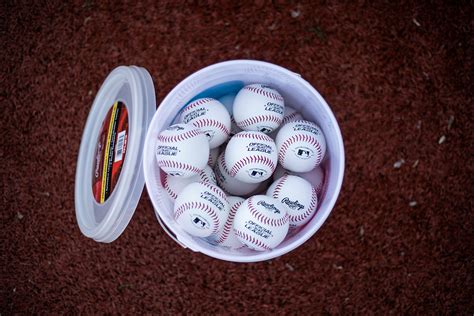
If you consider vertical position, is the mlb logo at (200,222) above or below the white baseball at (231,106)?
below

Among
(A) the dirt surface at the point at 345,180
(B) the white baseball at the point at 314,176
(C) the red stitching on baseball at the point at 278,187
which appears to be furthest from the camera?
(A) the dirt surface at the point at 345,180

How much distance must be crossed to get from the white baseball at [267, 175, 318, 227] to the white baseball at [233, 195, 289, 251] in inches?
1.5

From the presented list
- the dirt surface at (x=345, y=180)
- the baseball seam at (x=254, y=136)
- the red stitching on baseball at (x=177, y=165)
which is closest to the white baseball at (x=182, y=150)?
the red stitching on baseball at (x=177, y=165)

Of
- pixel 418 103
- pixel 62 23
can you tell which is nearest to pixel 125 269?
pixel 62 23

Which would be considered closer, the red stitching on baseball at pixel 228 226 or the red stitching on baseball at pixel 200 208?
the red stitching on baseball at pixel 200 208

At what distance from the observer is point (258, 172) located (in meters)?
1.24

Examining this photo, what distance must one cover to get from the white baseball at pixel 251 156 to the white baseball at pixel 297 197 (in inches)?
2.2

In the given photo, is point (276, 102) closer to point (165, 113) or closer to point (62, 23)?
point (165, 113)

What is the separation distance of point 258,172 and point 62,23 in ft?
3.49

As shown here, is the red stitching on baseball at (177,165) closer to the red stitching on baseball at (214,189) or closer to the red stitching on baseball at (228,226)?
the red stitching on baseball at (214,189)

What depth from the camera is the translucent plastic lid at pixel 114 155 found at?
118cm

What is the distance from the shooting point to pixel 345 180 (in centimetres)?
165

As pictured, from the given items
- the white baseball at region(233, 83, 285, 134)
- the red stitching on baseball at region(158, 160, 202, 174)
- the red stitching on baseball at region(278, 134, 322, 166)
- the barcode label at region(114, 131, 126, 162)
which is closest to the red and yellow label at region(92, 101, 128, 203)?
the barcode label at region(114, 131, 126, 162)

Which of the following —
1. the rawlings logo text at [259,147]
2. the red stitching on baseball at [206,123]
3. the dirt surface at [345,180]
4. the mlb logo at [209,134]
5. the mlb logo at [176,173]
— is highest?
the red stitching on baseball at [206,123]
